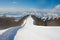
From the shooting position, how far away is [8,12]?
5086mm

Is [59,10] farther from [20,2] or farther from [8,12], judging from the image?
[8,12]

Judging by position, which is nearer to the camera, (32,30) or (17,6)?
(32,30)

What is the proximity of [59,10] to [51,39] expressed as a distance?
165cm

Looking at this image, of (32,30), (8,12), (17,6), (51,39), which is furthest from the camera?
(17,6)

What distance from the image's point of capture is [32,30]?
4750 mm

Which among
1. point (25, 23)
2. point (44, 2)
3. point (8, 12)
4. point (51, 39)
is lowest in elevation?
point (51, 39)

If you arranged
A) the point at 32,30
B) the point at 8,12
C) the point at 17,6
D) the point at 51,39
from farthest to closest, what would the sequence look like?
the point at 17,6 < the point at 8,12 < the point at 32,30 < the point at 51,39

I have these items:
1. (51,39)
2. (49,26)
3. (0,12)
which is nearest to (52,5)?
(49,26)

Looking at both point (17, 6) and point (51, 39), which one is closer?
point (51, 39)

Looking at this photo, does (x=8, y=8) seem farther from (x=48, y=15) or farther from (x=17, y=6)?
(x=48, y=15)

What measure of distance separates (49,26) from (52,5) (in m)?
0.88

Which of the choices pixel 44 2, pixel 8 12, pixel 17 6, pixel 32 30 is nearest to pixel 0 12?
pixel 8 12

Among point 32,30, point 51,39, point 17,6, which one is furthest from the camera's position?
point 17,6

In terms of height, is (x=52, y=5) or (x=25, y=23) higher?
→ (x=52, y=5)
